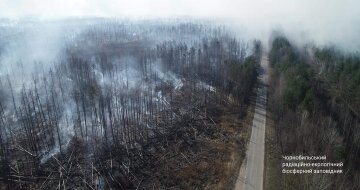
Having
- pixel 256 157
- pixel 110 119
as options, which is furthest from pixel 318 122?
pixel 110 119

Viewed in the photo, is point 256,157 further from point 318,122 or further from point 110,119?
point 110,119

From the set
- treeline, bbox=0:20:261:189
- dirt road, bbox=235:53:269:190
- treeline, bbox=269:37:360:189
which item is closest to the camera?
treeline, bbox=269:37:360:189

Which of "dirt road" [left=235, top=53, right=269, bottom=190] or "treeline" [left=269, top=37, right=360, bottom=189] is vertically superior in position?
"treeline" [left=269, top=37, right=360, bottom=189]

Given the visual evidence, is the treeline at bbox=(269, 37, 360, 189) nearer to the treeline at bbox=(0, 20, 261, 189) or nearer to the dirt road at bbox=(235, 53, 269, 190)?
the dirt road at bbox=(235, 53, 269, 190)

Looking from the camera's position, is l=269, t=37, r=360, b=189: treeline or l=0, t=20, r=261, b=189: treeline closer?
l=269, t=37, r=360, b=189: treeline

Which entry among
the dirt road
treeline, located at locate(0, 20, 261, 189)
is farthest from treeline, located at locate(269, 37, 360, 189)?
treeline, located at locate(0, 20, 261, 189)

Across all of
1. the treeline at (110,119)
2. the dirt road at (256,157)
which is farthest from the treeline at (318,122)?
the treeline at (110,119)

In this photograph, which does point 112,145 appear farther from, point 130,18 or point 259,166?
point 130,18

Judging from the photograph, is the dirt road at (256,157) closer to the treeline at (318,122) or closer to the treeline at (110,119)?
the treeline at (318,122)
